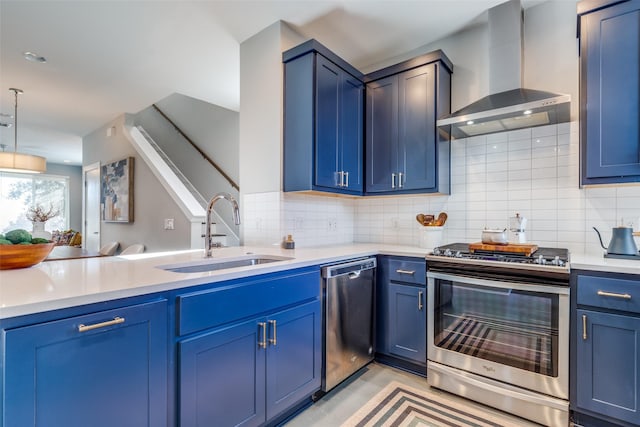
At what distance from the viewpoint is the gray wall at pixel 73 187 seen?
8.47 meters

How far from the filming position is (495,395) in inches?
77.0

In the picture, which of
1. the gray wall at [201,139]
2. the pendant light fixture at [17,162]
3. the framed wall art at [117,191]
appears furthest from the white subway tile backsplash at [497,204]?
the pendant light fixture at [17,162]

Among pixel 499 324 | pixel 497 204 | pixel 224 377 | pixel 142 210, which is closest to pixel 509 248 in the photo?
pixel 499 324

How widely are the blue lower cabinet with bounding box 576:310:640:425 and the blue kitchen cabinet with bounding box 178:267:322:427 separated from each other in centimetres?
144

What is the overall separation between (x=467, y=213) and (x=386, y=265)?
0.85 m

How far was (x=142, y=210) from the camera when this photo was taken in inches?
184

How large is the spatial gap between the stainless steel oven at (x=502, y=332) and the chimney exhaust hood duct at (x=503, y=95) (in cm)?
96

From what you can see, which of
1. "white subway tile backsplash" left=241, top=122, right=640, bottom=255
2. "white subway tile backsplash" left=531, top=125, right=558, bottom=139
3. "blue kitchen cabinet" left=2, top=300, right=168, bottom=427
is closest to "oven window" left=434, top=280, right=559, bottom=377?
"white subway tile backsplash" left=241, top=122, right=640, bottom=255

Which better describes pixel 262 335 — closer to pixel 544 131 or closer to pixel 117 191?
pixel 544 131

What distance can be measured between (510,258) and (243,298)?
5.24ft

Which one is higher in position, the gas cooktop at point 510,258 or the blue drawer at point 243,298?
the gas cooktop at point 510,258

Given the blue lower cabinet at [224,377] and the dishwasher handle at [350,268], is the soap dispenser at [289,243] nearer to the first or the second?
the dishwasher handle at [350,268]

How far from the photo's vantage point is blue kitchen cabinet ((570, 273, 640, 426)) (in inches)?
63.1

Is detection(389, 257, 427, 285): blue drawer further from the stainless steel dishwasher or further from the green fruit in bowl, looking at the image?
the green fruit in bowl
